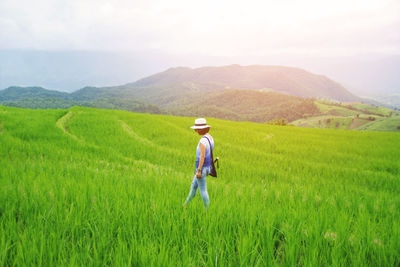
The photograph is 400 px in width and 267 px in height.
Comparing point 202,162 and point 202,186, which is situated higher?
point 202,162

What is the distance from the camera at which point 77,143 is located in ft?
33.0

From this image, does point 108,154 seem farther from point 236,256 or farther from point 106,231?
point 236,256

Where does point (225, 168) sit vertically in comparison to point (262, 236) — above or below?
below

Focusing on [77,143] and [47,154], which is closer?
[47,154]

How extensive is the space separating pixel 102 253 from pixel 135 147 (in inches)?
382

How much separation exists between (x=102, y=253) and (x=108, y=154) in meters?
7.80

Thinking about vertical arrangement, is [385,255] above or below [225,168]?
above

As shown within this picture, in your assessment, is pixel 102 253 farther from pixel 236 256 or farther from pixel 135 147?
pixel 135 147

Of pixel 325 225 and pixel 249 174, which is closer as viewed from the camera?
pixel 325 225

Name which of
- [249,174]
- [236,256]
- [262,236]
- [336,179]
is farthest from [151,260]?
[336,179]

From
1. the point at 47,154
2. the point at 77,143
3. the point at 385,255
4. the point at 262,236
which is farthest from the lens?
the point at 77,143

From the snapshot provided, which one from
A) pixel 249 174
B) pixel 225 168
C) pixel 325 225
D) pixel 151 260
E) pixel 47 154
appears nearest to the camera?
pixel 151 260

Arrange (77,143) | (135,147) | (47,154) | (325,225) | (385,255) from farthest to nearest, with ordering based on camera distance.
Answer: (135,147)
(77,143)
(47,154)
(325,225)
(385,255)

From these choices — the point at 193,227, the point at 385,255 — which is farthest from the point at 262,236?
the point at 385,255
